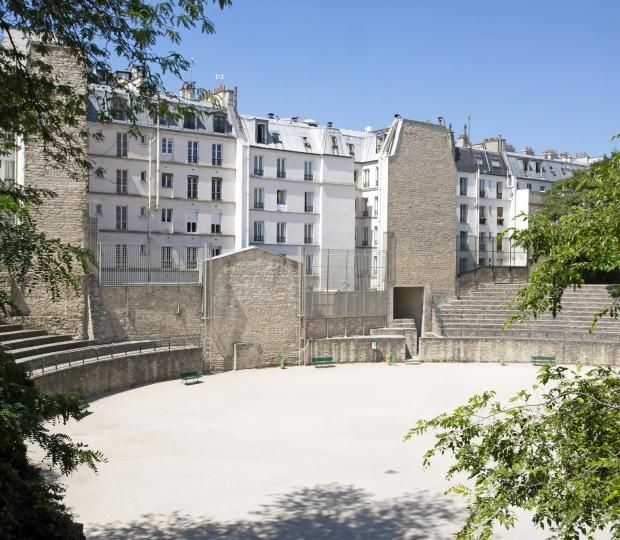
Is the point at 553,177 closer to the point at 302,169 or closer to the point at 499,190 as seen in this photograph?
the point at 499,190

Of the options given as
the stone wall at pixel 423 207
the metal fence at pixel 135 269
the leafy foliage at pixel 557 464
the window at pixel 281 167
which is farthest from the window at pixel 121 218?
the leafy foliage at pixel 557 464

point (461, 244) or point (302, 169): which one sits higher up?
point (302, 169)

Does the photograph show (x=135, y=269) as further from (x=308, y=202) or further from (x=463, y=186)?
(x=463, y=186)

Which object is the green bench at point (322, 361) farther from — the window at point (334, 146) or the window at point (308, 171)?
the window at point (334, 146)

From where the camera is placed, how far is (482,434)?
6.16m

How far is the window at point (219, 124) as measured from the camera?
39781 mm

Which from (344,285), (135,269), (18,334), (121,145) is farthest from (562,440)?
(121,145)

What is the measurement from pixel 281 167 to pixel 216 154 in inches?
160

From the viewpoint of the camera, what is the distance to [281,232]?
41625 millimetres

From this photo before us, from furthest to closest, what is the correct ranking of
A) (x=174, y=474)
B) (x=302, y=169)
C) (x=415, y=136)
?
(x=302, y=169)
(x=415, y=136)
(x=174, y=474)

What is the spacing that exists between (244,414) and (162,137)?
21200 mm

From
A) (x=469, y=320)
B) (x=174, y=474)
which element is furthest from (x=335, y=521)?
(x=469, y=320)

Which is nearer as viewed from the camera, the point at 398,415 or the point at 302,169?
the point at 398,415

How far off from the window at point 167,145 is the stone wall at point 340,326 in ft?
43.1
